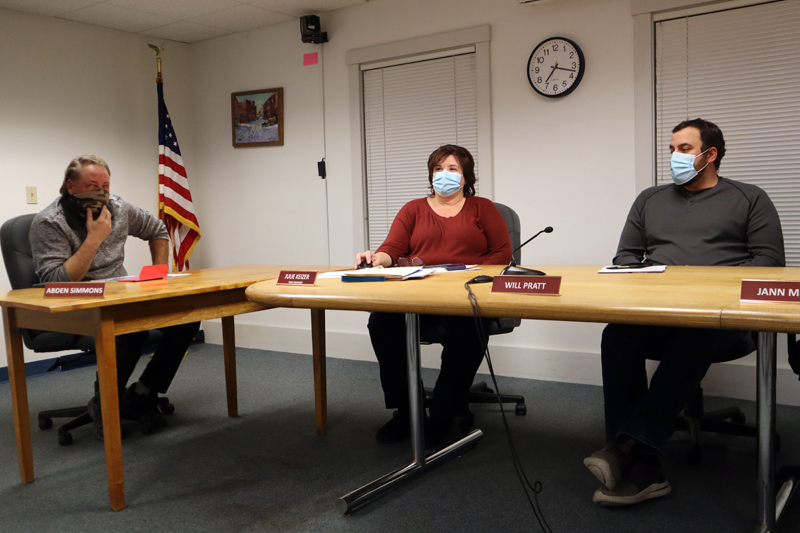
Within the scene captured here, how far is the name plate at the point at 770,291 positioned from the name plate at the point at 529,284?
0.33 metres

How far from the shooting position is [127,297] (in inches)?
69.1

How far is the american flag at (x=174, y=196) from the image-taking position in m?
4.15

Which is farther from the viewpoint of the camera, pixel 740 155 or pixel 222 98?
pixel 222 98

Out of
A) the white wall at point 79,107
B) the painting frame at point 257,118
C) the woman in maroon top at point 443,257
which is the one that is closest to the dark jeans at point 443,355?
the woman in maroon top at point 443,257

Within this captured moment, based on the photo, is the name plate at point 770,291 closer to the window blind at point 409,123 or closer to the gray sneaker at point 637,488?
the gray sneaker at point 637,488

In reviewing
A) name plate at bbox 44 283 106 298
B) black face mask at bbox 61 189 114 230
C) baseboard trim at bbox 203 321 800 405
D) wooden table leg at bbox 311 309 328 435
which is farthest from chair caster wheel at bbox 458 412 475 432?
black face mask at bbox 61 189 114 230

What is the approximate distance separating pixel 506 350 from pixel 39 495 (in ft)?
7.38

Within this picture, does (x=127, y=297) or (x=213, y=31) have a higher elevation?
(x=213, y=31)

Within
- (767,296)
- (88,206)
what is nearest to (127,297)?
(88,206)

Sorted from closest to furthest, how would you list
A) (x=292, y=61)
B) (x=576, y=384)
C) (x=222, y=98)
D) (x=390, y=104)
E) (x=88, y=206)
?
(x=88, y=206), (x=576, y=384), (x=390, y=104), (x=292, y=61), (x=222, y=98)

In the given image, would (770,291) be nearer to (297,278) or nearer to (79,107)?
(297,278)

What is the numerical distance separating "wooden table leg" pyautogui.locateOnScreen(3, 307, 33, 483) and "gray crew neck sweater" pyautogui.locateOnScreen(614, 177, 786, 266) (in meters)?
2.01

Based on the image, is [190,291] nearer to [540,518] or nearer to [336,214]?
[540,518]

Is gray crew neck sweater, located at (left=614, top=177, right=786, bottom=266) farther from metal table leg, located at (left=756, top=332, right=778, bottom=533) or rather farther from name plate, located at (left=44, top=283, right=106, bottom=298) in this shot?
name plate, located at (left=44, top=283, right=106, bottom=298)
